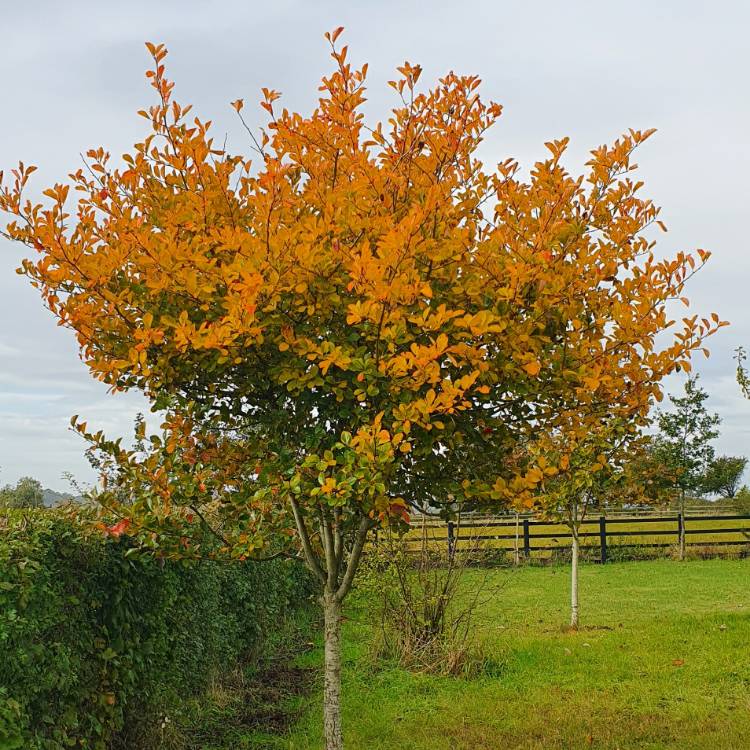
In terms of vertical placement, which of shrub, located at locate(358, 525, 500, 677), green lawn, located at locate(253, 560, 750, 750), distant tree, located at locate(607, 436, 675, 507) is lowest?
green lawn, located at locate(253, 560, 750, 750)

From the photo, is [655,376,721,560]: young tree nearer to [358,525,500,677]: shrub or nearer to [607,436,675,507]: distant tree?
[607,436,675,507]: distant tree

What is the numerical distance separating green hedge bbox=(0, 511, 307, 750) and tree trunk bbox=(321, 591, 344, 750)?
1.20m

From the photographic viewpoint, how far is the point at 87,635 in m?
4.54

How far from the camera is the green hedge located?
12.4 ft

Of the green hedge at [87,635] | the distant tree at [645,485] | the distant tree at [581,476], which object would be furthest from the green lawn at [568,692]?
the distant tree at [645,485]

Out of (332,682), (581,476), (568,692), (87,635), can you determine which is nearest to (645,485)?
(581,476)

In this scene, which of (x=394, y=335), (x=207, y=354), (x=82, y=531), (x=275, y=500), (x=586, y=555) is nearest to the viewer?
(x=394, y=335)

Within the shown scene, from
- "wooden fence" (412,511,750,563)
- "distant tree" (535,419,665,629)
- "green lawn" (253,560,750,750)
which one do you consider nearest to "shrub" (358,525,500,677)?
"green lawn" (253,560,750,750)

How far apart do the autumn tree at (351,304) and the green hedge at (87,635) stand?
39cm

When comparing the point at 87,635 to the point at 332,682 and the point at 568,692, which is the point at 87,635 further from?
the point at 568,692

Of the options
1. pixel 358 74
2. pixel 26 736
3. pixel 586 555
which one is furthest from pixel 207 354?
pixel 586 555

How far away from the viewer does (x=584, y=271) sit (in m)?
4.18

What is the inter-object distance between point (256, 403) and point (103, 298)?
3.40 ft

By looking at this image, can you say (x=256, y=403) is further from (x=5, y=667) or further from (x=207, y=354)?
(x=5, y=667)
